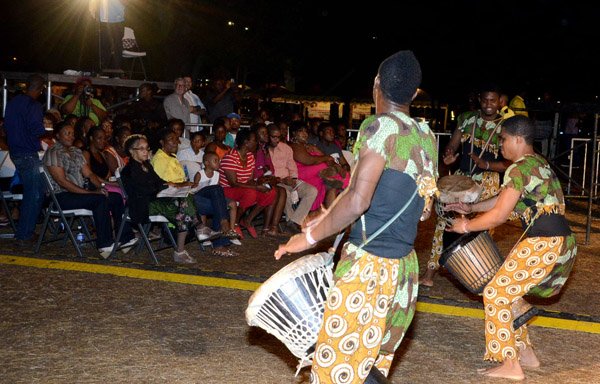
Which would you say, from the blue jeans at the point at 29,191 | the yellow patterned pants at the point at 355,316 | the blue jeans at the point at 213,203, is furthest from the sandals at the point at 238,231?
the yellow patterned pants at the point at 355,316

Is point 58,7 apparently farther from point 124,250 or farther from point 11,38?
point 124,250

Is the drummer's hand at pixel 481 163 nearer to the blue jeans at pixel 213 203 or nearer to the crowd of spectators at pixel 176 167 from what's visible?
the crowd of spectators at pixel 176 167

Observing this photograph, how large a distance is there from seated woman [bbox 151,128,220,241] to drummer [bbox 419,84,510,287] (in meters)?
2.71

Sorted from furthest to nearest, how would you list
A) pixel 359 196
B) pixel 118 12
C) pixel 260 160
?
pixel 118 12 → pixel 260 160 → pixel 359 196

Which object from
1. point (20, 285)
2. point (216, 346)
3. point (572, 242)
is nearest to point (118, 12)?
point (20, 285)

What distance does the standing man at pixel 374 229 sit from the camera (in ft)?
11.4

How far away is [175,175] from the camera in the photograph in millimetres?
9523

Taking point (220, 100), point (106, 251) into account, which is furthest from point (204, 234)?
point (220, 100)

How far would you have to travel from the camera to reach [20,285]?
24.8 feet

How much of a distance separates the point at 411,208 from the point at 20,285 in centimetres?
497

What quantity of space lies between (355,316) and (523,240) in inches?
90.3

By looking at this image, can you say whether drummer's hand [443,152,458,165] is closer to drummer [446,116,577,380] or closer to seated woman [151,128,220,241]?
drummer [446,116,577,380]

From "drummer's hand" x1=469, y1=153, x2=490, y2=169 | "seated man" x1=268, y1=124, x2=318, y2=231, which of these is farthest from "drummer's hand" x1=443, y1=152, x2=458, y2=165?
"seated man" x1=268, y1=124, x2=318, y2=231

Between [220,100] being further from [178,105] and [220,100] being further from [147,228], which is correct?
[147,228]
